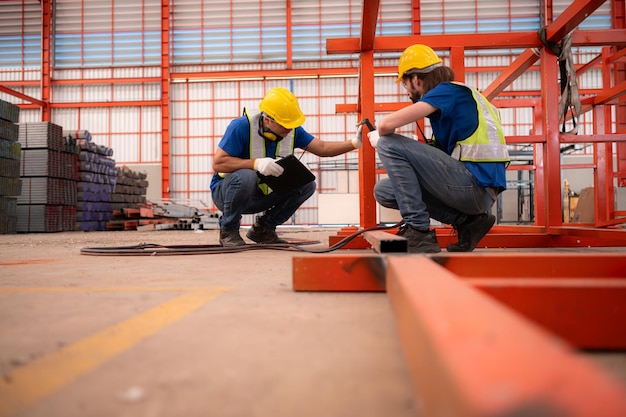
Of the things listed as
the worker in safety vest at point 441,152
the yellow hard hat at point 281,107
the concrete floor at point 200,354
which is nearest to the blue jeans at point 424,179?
the worker in safety vest at point 441,152

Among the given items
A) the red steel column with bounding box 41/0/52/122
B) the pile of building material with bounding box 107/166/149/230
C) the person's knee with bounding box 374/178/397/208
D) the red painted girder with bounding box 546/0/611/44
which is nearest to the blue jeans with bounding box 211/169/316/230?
the person's knee with bounding box 374/178/397/208

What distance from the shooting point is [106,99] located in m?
14.8

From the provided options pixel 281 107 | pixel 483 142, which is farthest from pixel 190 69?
pixel 483 142

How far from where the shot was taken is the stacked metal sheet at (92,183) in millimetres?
10164

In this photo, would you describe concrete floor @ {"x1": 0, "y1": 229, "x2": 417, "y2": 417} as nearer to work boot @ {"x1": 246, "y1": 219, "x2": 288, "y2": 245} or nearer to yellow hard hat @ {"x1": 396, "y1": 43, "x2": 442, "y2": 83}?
yellow hard hat @ {"x1": 396, "y1": 43, "x2": 442, "y2": 83}

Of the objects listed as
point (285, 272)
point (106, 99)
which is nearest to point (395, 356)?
point (285, 272)

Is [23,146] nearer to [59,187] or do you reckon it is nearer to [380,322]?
[59,187]

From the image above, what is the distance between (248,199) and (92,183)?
8236 millimetres

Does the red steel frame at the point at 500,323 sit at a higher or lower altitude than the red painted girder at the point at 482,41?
lower

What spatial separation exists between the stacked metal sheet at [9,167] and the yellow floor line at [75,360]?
8.62 metres

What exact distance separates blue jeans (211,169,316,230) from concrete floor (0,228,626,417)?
202 centimetres

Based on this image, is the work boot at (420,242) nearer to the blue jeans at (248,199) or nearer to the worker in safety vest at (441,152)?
the worker in safety vest at (441,152)

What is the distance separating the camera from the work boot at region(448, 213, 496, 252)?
9.23 ft

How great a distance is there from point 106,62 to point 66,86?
156 centimetres
